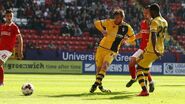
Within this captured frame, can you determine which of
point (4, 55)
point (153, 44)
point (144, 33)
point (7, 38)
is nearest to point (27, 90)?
point (4, 55)

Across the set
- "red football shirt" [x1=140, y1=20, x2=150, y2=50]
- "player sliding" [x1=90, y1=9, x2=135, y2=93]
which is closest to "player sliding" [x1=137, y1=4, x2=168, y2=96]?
"player sliding" [x1=90, y1=9, x2=135, y2=93]

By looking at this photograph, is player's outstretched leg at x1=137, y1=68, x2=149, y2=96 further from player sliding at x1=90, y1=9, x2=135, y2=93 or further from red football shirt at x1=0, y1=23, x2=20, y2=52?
red football shirt at x1=0, y1=23, x2=20, y2=52

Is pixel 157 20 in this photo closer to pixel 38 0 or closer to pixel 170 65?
pixel 170 65

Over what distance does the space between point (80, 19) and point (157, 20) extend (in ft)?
92.3

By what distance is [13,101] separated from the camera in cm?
1214

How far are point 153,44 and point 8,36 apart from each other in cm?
508

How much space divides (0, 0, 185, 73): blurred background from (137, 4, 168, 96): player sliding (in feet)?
77.0

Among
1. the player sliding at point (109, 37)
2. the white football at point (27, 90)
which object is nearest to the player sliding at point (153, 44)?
the player sliding at point (109, 37)

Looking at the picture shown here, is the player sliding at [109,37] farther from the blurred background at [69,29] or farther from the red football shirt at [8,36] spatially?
the blurred background at [69,29]

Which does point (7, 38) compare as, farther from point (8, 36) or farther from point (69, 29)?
point (69, 29)

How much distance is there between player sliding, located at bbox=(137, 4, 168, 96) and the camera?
14097 millimetres

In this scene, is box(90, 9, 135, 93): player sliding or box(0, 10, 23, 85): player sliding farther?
box(0, 10, 23, 85): player sliding

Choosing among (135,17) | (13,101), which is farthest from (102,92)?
(135,17)

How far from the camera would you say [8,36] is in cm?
1694
